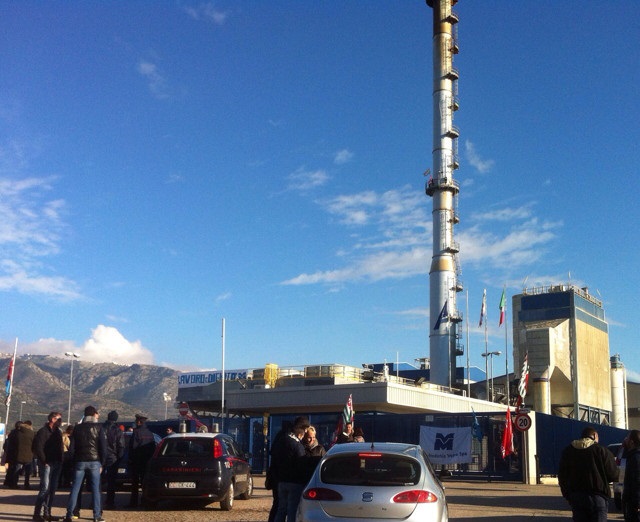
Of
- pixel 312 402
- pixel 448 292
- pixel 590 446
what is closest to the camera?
pixel 590 446

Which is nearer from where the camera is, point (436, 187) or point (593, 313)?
point (436, 187)

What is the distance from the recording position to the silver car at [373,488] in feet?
28.7

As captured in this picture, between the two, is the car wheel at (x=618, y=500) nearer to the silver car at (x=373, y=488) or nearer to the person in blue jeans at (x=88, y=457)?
the silver car at (x=373, y=488)

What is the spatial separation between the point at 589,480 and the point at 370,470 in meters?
2.50

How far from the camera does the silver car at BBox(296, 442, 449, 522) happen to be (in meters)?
8.74

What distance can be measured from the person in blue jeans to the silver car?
4.67 metres

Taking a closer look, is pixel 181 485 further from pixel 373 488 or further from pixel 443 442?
pixel 443 442

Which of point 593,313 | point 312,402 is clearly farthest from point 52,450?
point 593,313

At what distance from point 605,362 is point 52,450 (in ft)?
249

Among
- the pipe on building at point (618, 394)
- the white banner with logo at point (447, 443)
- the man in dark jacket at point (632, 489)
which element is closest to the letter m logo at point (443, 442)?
the white banner with logo at point (447, 443)

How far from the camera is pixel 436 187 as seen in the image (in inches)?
2520

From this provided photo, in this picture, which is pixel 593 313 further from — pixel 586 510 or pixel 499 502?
pixel 586 510

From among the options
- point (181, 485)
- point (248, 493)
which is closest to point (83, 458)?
point (181, 485)

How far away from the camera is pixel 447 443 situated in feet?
93.8
